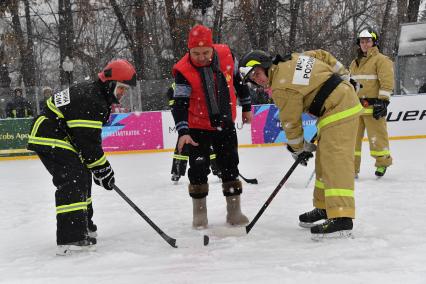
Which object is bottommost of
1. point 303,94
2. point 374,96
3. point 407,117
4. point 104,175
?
point 407,117

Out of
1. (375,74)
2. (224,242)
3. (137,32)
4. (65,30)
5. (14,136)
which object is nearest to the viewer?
(224,242)

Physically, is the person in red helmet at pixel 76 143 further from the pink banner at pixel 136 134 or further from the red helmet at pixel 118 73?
the pink banner at pixel 136 134

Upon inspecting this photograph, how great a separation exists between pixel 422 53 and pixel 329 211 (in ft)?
33.9

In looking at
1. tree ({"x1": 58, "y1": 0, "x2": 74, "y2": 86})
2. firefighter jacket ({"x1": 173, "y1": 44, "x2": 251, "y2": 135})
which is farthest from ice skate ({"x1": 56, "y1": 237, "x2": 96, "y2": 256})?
tree ({"x1": 58, "y1": 0, "x2": 74, "y2": 86})

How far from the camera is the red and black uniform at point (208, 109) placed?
388cm

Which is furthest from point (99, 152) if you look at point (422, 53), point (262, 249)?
point (422, 53)

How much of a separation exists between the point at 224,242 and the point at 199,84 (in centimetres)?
117

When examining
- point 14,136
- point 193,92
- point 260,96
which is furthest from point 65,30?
point 193,92

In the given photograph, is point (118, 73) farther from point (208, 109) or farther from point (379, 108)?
point (379, 108)

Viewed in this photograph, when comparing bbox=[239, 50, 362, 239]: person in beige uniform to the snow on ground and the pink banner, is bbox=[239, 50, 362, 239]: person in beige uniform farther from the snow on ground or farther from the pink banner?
the pink banner

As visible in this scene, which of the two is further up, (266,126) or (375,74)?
(375,74)

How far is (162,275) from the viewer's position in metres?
2.93

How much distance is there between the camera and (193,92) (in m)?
3.94

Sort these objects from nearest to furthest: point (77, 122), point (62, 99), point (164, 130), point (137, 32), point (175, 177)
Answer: point (77, 122) → point (62, 99) → point (175, 177) → point (164, 130) → point (137, 32)
